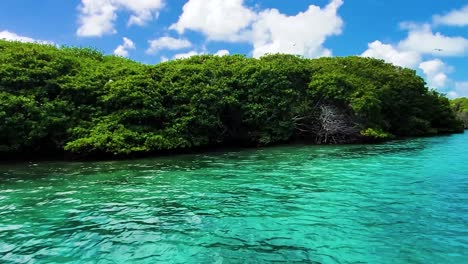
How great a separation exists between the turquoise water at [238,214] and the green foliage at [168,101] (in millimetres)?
4722

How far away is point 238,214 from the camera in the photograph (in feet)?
30.9

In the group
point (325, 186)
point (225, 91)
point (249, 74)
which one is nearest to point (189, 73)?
point (225, 91)

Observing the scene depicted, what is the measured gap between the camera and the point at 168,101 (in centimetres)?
2498

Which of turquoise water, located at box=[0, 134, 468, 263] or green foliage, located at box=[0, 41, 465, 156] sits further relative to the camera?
green foliage, located at box=[0, 41, 465, 156]

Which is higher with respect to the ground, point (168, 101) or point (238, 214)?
point (168, 101)

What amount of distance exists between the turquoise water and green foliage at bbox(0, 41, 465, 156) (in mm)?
4722

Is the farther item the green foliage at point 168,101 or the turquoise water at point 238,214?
the green foliage at point 168,101

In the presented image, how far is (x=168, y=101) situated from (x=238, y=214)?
655 inches

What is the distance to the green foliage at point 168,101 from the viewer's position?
20.8 metres

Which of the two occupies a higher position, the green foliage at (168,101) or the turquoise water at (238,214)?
the green foliage at (168,101)

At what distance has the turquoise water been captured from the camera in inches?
275

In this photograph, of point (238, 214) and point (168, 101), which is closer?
point (238, 214)

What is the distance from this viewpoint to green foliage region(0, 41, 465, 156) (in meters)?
20.8

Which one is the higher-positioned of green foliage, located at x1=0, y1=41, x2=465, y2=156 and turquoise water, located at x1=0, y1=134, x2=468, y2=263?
green foliage, located at x1=0, y1=41, x2=465, y2=156
